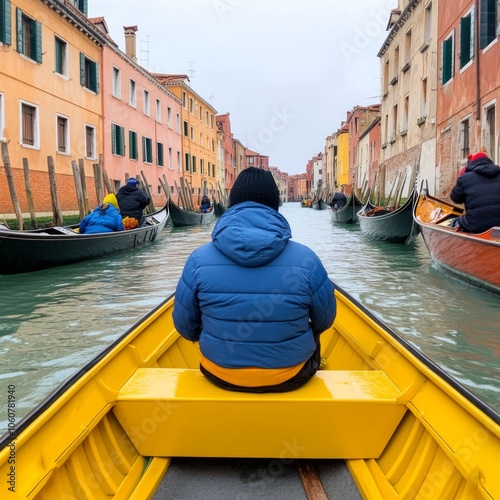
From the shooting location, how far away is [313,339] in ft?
6.47

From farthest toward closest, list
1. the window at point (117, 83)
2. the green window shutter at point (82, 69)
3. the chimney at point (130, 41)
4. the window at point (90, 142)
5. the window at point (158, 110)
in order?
the window at point (158, 110) < the chimney at point (130, 41) < the window at point (117, 83) < the window at point (90, 142) < the green window shutter at point (82, 69)

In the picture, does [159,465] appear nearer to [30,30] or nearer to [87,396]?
[87,396]

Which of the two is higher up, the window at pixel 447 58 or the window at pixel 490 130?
the window at pixel 447 58

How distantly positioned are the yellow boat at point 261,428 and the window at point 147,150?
814 inches

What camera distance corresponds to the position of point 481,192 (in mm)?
5773

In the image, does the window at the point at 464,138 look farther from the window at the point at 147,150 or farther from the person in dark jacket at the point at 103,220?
the window at the point at 147,150

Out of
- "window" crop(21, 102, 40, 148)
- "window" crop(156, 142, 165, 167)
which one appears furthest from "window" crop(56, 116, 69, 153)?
"window" crop(156, 142, 165, 167)

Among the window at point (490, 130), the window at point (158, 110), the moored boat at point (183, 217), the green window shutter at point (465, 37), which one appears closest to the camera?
the window at point (490, 130)

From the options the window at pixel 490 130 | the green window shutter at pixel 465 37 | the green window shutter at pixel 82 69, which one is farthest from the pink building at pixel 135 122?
the window at pixel 490 130

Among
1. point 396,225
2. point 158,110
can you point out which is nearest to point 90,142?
point 158,110

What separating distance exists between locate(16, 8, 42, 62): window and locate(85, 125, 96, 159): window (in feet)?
11.0

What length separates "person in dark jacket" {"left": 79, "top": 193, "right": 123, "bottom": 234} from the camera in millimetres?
9008

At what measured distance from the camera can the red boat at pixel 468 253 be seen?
535 cm

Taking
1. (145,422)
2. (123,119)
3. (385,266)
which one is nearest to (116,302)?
(145,422)
